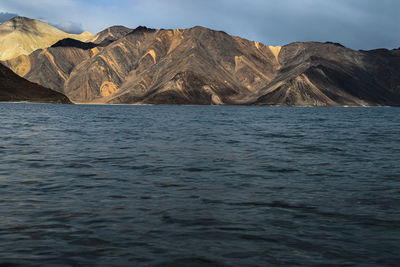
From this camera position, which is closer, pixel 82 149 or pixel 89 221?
pixel 89 221

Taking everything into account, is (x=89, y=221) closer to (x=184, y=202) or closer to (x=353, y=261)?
(x=184, y=202)

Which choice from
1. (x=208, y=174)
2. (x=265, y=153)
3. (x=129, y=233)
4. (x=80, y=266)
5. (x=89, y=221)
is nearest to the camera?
(x=80, y=266)

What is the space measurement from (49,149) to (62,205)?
51.8 ft

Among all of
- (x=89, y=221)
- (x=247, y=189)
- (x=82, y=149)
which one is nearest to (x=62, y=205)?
(x=89, y=221)

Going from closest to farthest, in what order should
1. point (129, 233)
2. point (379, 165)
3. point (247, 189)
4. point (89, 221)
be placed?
point (129, 233) < point (89, 221) < point (247, 189) < point (379, 165)

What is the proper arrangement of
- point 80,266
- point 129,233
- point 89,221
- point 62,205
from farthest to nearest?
point 62,205
point 89,221
point 129,233
point 80,266

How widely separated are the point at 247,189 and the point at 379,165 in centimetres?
1012

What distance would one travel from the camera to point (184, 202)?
1334 centimetres

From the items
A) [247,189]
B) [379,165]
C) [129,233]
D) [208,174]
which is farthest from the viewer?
[379,165]

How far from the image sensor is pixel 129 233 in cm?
1003

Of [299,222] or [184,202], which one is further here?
[184,202]

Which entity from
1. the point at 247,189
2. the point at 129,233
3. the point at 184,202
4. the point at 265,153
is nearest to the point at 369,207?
the point at 247,189

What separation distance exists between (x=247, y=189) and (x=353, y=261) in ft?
23.6

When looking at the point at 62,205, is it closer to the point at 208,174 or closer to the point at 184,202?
the point at 184,202
